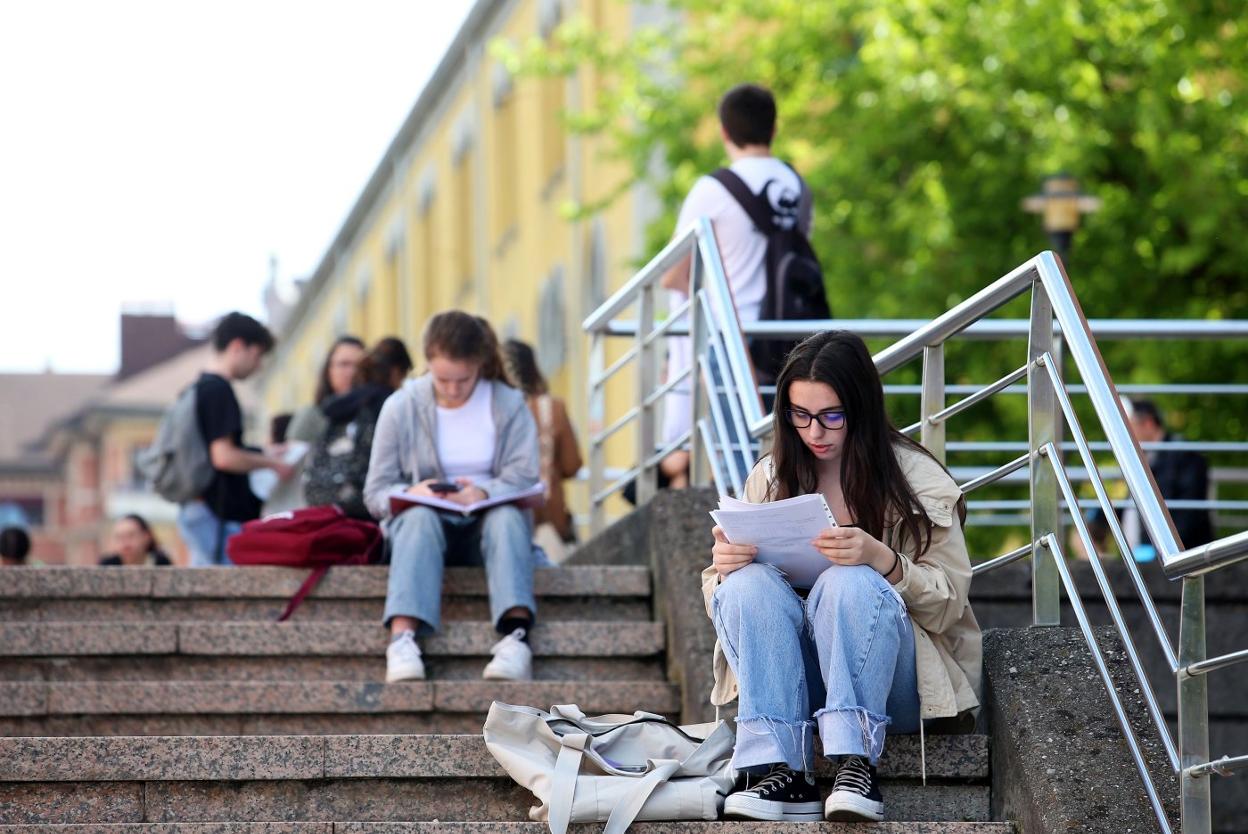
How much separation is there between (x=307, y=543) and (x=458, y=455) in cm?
69

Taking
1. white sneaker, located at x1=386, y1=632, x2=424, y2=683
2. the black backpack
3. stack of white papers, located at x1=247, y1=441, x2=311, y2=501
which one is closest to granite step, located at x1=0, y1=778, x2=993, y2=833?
white sneaker, located at x1=386, y1=632, x2=424, y2=683

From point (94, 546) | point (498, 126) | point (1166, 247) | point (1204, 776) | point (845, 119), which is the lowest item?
point (1204, 776)

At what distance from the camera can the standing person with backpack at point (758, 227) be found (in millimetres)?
8961

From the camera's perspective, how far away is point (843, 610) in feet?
17.6

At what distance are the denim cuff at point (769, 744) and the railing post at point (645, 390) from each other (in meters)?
3.87

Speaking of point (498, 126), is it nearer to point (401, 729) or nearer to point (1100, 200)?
point (1100, 200)

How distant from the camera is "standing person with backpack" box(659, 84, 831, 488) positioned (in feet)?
29.4

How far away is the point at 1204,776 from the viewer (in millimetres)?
4910

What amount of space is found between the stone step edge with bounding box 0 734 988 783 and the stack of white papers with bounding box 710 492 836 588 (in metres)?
0.92

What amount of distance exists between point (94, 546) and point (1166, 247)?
257 ft

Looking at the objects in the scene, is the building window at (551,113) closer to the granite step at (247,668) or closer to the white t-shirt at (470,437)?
the white t-shirt at (470,437)

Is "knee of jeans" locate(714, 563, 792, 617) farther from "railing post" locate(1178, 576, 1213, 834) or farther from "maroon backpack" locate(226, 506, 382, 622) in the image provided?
"maroon backpack" locate(226, 506, 382, 622)

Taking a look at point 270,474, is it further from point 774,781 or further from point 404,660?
point 774,781

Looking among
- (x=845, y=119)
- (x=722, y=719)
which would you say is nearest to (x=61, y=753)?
(x=722, y=719)
